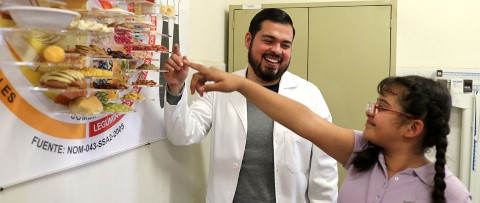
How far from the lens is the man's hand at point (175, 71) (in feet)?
4.21

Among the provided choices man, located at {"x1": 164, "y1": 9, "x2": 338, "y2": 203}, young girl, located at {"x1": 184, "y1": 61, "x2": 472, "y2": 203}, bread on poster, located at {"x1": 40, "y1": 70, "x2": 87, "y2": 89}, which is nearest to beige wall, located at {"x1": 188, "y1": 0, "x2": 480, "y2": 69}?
man, located at {"x1": 164, "y1": 9, "x2": 338, "y2": 203}

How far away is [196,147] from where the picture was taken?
6.46ft

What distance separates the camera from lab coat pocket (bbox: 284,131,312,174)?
1.61m

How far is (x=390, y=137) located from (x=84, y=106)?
825 millimetres

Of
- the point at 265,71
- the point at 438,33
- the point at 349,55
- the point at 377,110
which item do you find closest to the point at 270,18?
the point at 265,71

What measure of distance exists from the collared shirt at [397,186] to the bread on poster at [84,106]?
0.75 m

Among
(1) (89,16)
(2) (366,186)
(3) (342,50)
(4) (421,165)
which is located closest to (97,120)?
(1) (89,16)

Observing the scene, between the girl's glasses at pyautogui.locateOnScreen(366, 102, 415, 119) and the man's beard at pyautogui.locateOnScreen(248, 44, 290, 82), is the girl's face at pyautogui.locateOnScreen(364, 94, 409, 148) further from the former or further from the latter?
the man's beard at pyautogui.locateOnScreen(248, 44, 290, 82)

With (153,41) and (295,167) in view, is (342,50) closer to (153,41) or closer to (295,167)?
(295,167)

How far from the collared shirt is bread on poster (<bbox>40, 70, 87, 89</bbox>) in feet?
2.65

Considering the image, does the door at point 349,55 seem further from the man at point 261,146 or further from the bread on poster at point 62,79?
the bread on poster at point 62,79

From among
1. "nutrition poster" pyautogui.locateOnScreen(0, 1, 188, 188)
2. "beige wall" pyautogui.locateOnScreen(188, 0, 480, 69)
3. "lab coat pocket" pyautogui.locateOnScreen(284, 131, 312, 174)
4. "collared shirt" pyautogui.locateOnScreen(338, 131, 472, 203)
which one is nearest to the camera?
"nutrition poster" pyautogui.locateOnScreen(0, 1, 188, 188)

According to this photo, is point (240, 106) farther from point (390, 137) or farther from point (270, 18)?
point (390, 137)

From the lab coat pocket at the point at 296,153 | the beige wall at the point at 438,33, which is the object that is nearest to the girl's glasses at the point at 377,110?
the lab coat pocket at the point at 296,153
